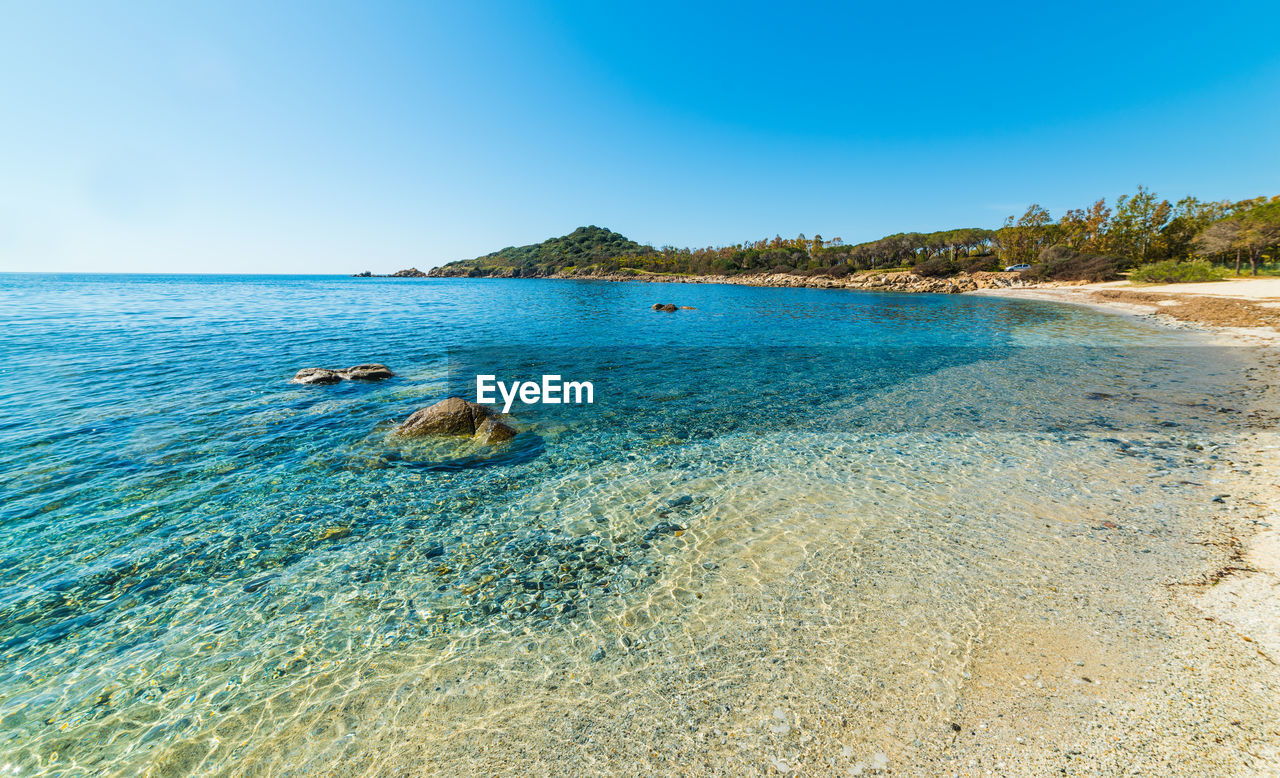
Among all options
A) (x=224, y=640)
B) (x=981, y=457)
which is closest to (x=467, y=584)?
(x=224, y=640)

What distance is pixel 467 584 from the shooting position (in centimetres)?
713

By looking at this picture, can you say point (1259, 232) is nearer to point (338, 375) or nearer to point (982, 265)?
point (982, 265)

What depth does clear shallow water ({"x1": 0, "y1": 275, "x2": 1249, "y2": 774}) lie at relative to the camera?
5.19 meters

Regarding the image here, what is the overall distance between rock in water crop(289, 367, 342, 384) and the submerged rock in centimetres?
877

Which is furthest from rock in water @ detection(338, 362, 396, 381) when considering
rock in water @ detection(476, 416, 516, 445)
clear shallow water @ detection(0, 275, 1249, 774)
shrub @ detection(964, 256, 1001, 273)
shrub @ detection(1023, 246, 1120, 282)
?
shrub @ detection(964, 256, 1001, 273)

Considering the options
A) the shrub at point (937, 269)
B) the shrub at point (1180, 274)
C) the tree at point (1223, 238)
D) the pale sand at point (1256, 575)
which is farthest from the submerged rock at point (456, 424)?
the shrub at point (937, 269)

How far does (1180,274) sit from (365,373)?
106479 mm

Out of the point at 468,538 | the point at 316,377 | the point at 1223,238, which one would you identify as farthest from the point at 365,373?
the point at 1223,238

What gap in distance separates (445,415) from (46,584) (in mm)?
7825

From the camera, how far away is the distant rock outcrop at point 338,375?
64.4ft

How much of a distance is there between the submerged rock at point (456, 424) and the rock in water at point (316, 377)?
8770 mm

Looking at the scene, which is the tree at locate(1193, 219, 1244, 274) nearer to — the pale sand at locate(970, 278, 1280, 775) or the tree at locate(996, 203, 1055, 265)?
the tree at locate(996, 203, 1055, 265)

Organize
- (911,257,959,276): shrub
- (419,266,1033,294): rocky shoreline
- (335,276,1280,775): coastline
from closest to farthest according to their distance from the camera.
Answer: (335,276,1280,775): coastline, (419,266,1033,294): rocky shoreline, (911,257,959,276): shrub

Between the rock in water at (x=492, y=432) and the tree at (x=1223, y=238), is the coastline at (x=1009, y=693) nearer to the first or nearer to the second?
the rock in water at (x=492, y=432)
